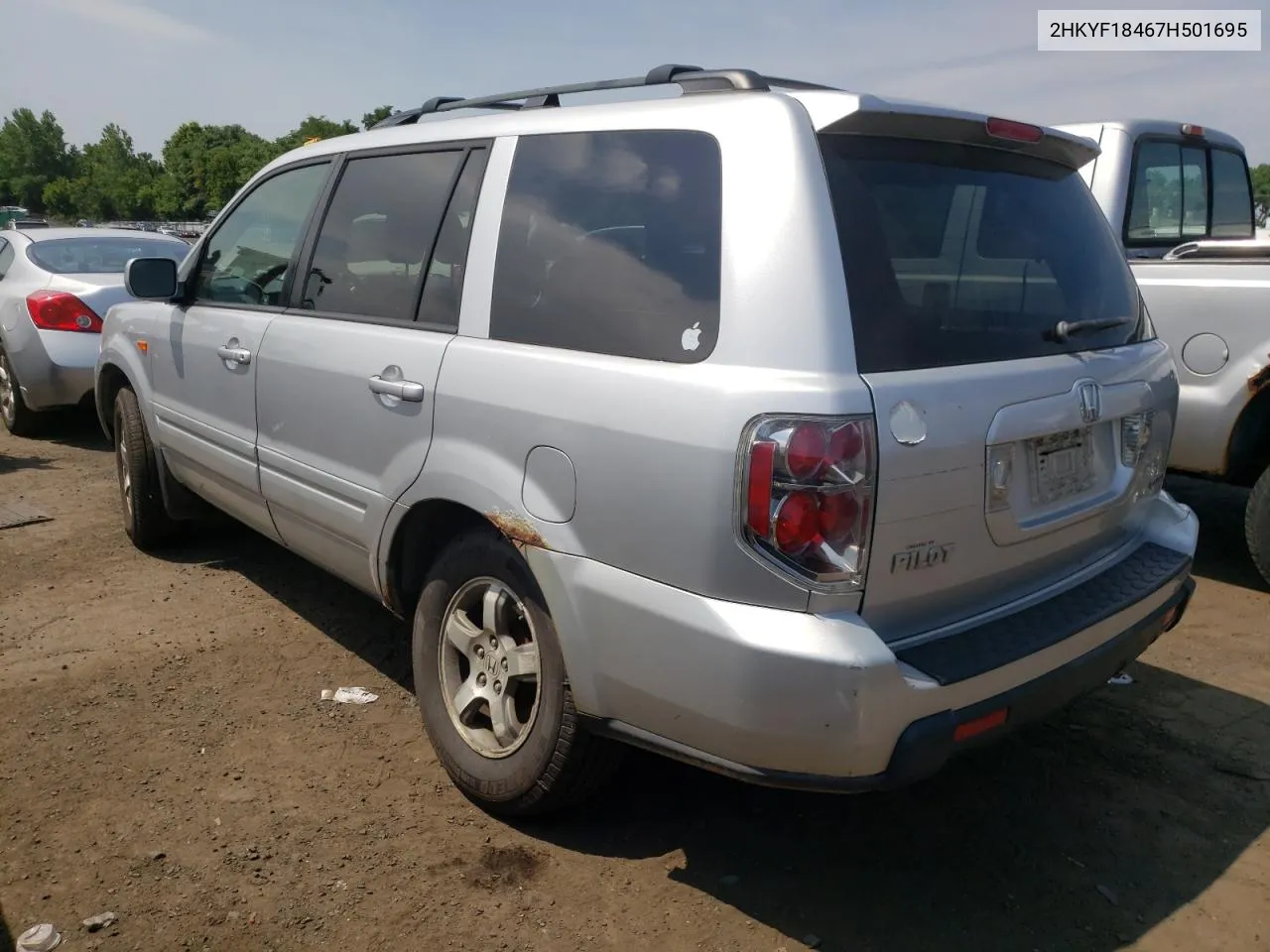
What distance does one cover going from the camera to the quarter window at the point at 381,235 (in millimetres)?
3117

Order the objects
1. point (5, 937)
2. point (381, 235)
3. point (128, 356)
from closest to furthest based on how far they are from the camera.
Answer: point (5, 937)
point (381, 235)
point (128, 356)

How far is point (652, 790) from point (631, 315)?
1501mm

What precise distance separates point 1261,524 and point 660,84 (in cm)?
348

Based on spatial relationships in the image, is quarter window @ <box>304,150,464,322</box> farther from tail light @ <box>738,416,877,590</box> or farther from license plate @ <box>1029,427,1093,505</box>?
license plate @ <box>1029,427,1093,505</box>

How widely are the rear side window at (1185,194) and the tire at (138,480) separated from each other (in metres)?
5.02

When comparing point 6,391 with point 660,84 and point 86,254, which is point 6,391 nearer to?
point 86,254

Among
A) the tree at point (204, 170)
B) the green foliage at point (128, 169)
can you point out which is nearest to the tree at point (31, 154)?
the green foliage at point (128, 169)

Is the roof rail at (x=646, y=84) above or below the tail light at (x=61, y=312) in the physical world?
above

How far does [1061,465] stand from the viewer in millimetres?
2527

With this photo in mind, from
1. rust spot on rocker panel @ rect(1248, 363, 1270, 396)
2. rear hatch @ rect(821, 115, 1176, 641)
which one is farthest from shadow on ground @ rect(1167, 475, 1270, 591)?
rear hatch @ rect(821, 115, 1176, 641)

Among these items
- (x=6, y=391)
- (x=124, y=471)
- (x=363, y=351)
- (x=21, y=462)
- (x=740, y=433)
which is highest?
(x=363, y=351)

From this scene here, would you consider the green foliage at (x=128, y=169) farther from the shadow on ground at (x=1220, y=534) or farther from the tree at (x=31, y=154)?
the shadow on ground at (x=1220, y=534)

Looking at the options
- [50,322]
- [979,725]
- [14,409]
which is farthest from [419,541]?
[14,409]

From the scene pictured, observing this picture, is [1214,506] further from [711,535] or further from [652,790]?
[711,535]
